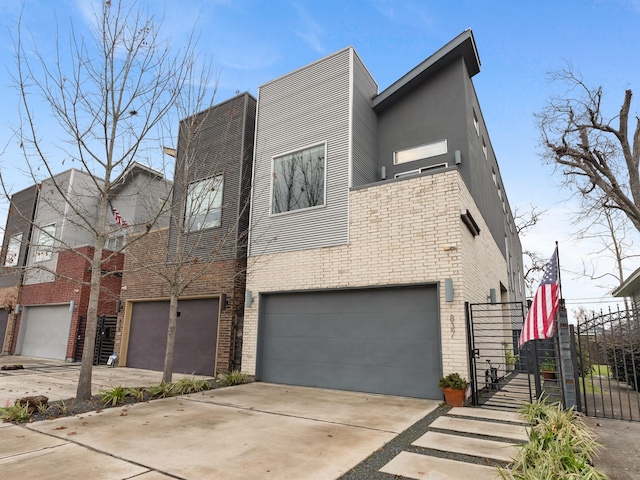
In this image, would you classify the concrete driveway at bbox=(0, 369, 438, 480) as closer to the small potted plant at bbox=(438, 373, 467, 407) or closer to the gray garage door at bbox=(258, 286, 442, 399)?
the small potted plant at bbox=(438, 373, 467, 407)

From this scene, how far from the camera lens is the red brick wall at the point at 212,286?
10.8 m

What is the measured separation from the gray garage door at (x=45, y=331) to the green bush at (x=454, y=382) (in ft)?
52.6

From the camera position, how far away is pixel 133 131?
7.98 metres

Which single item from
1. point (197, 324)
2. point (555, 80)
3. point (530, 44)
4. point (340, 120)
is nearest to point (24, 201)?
point (197, 324)

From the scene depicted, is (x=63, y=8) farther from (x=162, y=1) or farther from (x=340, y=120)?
(x=340, y=120)

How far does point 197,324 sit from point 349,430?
25.2 ft

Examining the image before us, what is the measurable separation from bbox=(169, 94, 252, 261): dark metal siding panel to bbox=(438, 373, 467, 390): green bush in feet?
22.3

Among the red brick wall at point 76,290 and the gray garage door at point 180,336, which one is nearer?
the gray garage door at point 180,336

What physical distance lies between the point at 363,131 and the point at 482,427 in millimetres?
8136

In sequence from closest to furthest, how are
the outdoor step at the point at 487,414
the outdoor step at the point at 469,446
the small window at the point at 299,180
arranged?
the outdoor step at the point at 469,446
the outdoor step at the point at 487,414
the small window at the point at 299,180

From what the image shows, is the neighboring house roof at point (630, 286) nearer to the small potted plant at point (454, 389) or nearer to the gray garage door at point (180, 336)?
the small potted plant at point (454, 389)

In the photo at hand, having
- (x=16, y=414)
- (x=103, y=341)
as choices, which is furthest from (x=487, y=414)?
(x=103, y=341)

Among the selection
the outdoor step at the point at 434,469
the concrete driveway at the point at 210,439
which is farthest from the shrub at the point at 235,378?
the outdoor step at the point at 434,469

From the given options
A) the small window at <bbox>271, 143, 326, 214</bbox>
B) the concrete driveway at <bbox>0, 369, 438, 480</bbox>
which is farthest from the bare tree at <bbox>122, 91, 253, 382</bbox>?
the concrete driveway at <bbox>0, 369, 438, 480</bbox>
